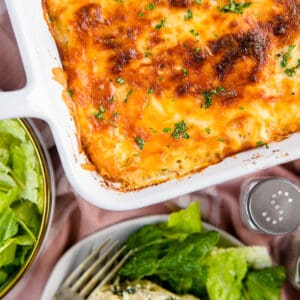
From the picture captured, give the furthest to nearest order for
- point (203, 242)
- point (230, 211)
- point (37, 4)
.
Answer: point (230, 211) → point (203, 242) → point (37, 4)

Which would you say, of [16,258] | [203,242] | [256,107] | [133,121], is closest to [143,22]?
[133,121]

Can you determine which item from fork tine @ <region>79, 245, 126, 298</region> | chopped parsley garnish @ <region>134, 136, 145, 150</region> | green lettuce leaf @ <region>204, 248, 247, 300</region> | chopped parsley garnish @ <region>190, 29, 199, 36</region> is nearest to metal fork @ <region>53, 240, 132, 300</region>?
fork tine @ <region>79, 245, 126, 298</region>

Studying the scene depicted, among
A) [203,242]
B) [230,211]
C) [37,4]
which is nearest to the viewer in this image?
[37,4]

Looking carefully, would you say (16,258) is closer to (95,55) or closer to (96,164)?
(96,164)

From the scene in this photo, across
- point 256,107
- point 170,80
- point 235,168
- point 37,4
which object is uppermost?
point 37,4

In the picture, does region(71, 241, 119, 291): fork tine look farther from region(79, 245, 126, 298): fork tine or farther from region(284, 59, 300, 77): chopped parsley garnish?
region(284, 59, 300, 77): chopped parsley garnish

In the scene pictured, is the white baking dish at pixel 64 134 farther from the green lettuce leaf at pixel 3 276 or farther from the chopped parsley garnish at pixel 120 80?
the green lettuce leaf at pixel 3 276

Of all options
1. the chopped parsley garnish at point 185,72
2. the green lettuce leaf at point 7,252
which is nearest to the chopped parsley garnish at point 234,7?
the chopped parsley garnish at point 185,72

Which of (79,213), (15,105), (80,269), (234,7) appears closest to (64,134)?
(15,105)
